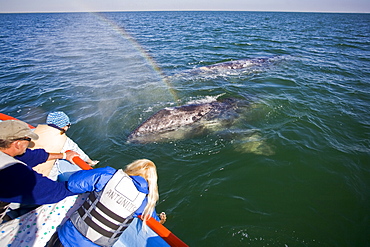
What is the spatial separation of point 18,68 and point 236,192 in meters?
18.8

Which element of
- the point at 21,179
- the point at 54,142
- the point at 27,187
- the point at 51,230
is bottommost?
the point at 51,230

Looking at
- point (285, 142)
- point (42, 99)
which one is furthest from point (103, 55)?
point (285, 142)

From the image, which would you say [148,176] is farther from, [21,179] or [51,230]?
[51,230]

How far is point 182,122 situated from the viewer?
782cm

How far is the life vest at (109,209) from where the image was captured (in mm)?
2553

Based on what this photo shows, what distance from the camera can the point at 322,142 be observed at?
22.9 feet

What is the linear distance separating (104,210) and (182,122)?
5.46 metres

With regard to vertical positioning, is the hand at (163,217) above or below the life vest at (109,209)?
below

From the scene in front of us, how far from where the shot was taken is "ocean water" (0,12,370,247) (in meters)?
4.43

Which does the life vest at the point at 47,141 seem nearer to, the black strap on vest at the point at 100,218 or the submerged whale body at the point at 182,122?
the black strap on vest at the point at 100,218

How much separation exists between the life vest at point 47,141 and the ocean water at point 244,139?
1856 mm

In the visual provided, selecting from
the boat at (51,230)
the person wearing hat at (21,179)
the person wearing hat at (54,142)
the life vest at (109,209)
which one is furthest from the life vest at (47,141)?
the life vest at (109,209)

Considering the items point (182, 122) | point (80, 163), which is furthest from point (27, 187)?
point (182, 122)

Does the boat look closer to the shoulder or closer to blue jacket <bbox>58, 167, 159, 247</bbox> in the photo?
blue jacket <bbox>58, 167, 159, 247</bbox>
